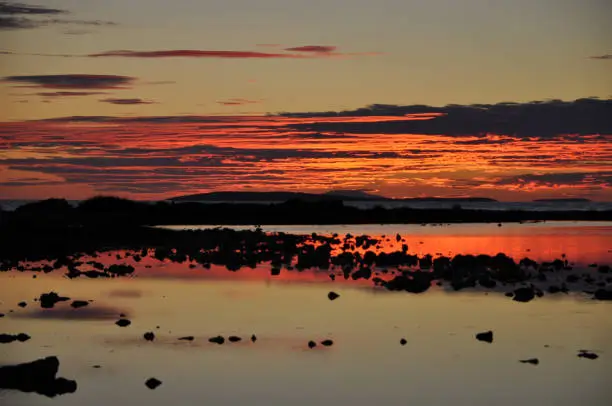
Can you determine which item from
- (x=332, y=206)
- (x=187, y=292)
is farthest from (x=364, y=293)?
(x=332, y=206)

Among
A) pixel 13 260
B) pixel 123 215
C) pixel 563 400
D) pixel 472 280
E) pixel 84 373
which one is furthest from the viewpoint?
pixel 123 215

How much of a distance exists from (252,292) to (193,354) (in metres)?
12.9

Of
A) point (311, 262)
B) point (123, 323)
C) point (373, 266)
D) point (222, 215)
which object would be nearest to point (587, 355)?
point (123, 323)

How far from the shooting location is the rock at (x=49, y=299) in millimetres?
34172

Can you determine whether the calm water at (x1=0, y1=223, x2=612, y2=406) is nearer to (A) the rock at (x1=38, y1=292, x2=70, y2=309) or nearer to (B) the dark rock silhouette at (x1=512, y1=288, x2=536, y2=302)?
(A) the rock at (x1=38, y1=292, x2=70, y2=309)

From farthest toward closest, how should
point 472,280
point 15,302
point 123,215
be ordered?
point 123,215
point 472,280
point 15,302

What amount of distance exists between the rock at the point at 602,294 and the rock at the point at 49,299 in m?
19.4

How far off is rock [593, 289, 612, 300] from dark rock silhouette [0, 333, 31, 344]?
68.3ft

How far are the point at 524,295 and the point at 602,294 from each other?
3127 millimetres

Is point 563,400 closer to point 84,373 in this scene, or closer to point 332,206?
point 84,373

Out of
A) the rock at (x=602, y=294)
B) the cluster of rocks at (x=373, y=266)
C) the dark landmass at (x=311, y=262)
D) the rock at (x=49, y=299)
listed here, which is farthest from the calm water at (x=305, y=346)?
the dark landmass at (x=311, y=262)

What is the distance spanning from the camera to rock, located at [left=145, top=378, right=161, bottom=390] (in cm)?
2261

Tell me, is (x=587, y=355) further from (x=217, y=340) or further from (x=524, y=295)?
(x=524, y=295)

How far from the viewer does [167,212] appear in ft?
427
